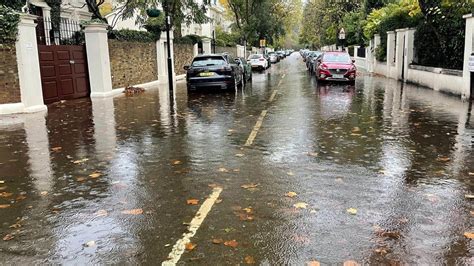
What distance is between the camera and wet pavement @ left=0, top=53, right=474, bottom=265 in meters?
4.17

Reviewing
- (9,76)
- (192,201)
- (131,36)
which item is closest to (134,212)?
(192,201)

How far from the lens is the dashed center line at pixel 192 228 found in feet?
13.0

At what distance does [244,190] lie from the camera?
5824 millimetres

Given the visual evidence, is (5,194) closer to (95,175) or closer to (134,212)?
(95,175)

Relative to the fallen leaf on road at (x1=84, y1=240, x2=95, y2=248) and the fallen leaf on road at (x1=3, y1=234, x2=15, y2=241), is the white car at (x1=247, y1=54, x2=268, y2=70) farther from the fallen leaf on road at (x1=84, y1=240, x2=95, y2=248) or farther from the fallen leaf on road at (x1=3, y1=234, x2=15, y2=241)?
the fallen leaf on road at (x1=84, y1=240, x2=95, y2=248)

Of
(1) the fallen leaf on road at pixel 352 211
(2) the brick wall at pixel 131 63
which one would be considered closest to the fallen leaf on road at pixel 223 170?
(1) the fallen leaf on road at pixel 352 211

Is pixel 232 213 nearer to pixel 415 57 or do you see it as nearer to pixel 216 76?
pixel 216 76

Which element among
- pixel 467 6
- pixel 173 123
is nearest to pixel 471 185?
pixel 173 123

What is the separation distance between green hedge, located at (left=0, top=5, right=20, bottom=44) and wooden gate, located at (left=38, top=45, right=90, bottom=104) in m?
2.23

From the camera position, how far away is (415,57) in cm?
2252

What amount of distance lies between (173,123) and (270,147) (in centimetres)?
379

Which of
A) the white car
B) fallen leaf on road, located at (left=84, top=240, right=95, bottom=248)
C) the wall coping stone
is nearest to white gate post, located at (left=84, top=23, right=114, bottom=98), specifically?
the wall coping stone

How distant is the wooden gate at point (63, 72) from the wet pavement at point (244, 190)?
16.2ft

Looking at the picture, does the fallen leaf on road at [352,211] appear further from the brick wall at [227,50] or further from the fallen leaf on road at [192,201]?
the brick wall at [227,50]
